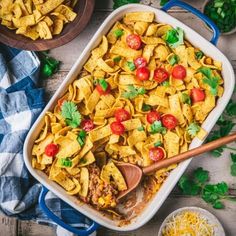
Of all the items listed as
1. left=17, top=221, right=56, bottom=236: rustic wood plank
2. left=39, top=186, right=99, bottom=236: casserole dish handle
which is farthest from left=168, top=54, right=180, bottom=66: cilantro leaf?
left=17, top=221, right=56, bottom=236: rustic wood plank

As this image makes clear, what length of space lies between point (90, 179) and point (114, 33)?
0.73 metres

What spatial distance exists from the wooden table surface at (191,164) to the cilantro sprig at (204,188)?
0.04 meters

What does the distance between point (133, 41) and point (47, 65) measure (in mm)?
503

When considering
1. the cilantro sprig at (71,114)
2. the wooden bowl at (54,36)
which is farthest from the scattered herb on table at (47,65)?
the cilantro sprig at (71,114)

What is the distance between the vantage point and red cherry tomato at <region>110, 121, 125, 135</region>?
2.51 metres

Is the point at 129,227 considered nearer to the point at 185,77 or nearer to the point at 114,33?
the point at 185,77

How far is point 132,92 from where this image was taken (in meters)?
2.55

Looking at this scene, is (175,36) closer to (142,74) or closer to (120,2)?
(142,74)

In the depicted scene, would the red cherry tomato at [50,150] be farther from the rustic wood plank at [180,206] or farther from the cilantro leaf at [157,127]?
the rustic wood plank at [180,206]

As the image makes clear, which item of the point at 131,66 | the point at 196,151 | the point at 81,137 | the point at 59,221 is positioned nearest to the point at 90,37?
the point at 131,66

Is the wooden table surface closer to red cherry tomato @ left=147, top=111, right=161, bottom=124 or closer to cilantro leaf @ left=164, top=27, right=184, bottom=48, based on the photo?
cilantro leaf @ left=164, top=27, right=184, bottom=48

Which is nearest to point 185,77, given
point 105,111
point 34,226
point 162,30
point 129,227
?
point 162,30

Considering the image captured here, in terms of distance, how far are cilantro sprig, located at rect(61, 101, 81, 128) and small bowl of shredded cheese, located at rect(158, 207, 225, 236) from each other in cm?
70

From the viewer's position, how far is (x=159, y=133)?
2.56 metres
